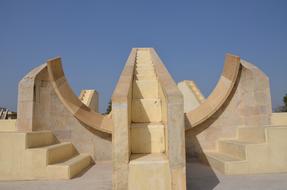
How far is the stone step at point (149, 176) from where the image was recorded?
9.08 ft

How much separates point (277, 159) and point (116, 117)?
337 cm

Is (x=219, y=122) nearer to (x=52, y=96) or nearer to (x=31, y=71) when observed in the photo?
(x=52, y=96)

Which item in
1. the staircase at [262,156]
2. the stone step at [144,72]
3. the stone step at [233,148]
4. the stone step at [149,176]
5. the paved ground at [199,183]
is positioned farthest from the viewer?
the stone step at [144,72]

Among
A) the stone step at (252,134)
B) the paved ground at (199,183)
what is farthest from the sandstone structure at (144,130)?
the paved ground at (199,183)

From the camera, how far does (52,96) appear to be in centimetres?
555

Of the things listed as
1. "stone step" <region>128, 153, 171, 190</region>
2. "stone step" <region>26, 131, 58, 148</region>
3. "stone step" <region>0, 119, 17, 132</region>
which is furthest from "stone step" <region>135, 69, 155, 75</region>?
"stone step" <region>128, 153, 171, 190</region>

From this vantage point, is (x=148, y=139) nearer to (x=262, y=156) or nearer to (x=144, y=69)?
(x=262, y=156)

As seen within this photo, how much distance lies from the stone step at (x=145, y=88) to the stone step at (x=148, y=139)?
1.30 m

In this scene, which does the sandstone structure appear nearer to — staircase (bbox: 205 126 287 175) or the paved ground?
staircase (bbox: 205 126 287 175)

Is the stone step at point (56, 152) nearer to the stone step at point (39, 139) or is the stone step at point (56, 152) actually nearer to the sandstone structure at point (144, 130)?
the sandstone structure at point (144, 130)

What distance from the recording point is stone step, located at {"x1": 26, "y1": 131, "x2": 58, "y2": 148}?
162 inches

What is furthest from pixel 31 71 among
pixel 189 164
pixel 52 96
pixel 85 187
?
pixel 189 164

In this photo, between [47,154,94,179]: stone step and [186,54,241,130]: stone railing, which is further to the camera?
[186,54,241,130]: stone railing

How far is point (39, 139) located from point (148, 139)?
7.84 ft
